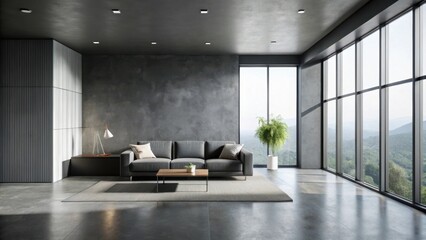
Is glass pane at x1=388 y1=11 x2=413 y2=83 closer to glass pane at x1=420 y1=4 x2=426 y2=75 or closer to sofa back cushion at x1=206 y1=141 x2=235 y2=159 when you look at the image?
glass pane at x1=420 y1=4 x2=426 y2=75

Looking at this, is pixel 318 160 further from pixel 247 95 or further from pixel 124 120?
pixel 124 120

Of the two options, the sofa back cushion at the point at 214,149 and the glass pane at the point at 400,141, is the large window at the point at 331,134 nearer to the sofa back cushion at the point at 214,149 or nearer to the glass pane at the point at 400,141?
the sofa back cushion at the point at 214,149

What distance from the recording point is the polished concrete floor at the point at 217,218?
14.7ft

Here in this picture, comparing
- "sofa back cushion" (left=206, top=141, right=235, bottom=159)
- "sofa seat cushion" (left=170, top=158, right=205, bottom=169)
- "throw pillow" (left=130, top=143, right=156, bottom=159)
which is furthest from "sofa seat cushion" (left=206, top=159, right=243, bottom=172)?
"throw pillow" (left=130, top=143, right=156, bottom=159)

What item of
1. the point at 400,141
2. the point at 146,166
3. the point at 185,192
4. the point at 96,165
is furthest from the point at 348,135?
the point at 96,165

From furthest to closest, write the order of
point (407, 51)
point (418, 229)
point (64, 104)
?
point (64, 104)
point (407, 51)
point (418, 229)

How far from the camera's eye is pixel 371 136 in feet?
24.4

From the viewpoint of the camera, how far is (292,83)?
35.8 ft

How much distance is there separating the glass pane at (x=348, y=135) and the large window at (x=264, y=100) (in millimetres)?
1980

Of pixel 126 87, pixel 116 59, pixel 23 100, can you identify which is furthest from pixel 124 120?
pixel 23 100

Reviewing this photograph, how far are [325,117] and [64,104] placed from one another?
6.24 m

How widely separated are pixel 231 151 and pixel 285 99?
271 centimetres

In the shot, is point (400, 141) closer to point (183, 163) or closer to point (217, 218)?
point (217, 218)

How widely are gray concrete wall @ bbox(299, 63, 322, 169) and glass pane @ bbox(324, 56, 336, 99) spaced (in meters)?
0.27
